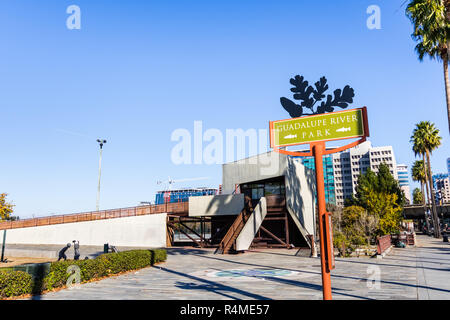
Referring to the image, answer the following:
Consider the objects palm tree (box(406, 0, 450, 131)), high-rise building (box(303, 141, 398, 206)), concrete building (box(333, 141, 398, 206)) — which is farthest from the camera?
high-rise building (box(303, 141, 398, 206))

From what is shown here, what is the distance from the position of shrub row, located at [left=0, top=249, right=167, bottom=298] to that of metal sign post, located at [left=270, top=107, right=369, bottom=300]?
969cm

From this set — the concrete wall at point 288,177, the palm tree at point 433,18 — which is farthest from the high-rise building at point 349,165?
the palm tree at point 433,18

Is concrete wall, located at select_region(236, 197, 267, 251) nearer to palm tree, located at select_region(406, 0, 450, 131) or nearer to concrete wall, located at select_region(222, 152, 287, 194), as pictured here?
concrete wall, located at select_region(222, 152, 287, 194)

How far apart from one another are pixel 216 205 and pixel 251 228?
612cm

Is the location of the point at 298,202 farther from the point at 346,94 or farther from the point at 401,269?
the point at 346,94

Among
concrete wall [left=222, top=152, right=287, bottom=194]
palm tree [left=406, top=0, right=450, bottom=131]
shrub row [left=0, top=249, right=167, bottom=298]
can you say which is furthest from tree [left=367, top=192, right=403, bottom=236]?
shrub row [left=0, top=249, right=167, bottom=298]

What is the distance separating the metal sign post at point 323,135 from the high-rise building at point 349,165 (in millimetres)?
159270

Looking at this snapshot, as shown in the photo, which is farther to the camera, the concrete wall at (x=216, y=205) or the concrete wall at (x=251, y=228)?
the concrete wall at (x=216, y=205)

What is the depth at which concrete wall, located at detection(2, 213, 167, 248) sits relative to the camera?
110 ft

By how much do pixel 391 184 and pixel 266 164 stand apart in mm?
31532

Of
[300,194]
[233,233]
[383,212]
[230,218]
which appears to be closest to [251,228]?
[233,233]

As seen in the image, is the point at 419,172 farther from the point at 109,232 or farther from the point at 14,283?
the point at 14,283

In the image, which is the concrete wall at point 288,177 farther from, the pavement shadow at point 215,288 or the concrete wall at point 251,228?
the pavement shadow at point 215,288

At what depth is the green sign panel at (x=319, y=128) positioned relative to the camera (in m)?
7.12
